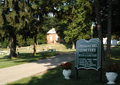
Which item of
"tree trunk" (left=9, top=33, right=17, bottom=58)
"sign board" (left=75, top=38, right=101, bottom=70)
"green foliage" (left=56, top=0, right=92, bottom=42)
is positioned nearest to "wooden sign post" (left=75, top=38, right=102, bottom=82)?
"sign board" (left=75, top=38, right=101, bottom=70)

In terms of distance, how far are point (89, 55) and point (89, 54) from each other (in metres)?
0.05

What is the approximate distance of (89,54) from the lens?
688cm

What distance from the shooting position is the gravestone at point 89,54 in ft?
22.0

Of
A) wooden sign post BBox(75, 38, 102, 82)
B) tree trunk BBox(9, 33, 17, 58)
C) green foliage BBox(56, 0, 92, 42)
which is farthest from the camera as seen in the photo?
green foliage BBox(56, 0, 92, 42)

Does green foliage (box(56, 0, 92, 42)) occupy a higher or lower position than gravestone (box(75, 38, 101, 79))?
higher

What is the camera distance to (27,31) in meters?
18.8

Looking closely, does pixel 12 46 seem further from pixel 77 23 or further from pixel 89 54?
pixel 77 23

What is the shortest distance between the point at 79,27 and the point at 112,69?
3165 cm

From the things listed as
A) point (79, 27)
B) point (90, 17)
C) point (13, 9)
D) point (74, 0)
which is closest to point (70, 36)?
point (79, 27)

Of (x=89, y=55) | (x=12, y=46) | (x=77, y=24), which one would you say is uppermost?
(x=77, y=24)

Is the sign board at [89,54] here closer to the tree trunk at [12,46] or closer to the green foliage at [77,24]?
the tree trunk at [12,46]

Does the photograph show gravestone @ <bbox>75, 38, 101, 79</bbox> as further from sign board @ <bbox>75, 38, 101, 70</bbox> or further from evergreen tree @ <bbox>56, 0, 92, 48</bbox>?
evergreen tree @ <bbox>56, 0, 92, 48</bbox>

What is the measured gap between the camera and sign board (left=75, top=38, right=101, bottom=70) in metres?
6.71

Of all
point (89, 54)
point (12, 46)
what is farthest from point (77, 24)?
point (89, 54)
